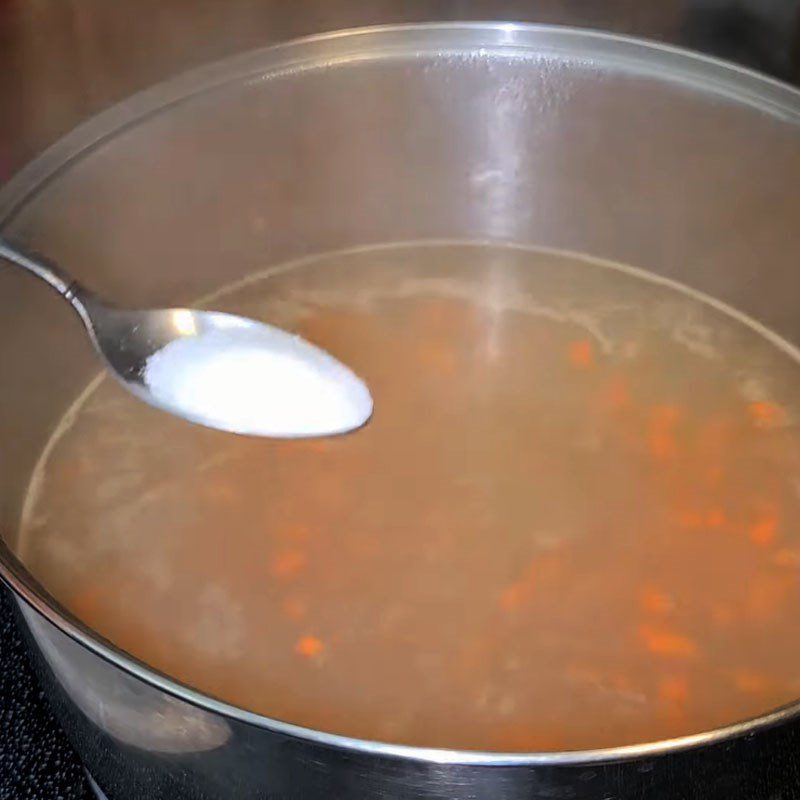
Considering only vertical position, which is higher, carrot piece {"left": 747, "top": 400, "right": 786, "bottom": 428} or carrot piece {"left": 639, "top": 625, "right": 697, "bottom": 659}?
carrot piece {"left": 747, "top": 400, "right": 786, "bottom": 428}

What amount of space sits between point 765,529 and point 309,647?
445 millimetres

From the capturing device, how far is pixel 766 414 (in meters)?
1.13

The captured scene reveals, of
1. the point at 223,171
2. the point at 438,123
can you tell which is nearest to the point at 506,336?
the point at 438,123

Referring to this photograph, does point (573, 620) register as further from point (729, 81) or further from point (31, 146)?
point (31, 146)

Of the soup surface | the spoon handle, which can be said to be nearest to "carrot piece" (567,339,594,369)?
the soup surface

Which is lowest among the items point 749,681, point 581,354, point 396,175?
point 749,681

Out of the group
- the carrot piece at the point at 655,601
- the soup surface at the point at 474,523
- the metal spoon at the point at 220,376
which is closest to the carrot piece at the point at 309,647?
the soup surface at the point at 474,523

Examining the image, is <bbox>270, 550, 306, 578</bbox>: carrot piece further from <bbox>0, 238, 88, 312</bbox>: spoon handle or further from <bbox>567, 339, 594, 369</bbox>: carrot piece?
<bbox>567, 339, 594, 369</bbox>: carrot piece

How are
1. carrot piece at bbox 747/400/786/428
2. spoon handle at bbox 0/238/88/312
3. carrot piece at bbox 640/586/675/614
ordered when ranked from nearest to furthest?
spoon handle at bbox 0/238/88/312 → carrot piece at bbox 640/586/675/614 → carrot piece at bbox 747/400/786/428

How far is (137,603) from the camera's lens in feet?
3.08

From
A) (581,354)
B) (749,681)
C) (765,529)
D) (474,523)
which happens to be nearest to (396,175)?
(581,354)

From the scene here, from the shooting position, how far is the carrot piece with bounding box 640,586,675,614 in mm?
935

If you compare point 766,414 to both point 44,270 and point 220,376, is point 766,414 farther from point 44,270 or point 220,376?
point 44,270

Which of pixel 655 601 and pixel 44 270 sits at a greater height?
pixel 44 270
